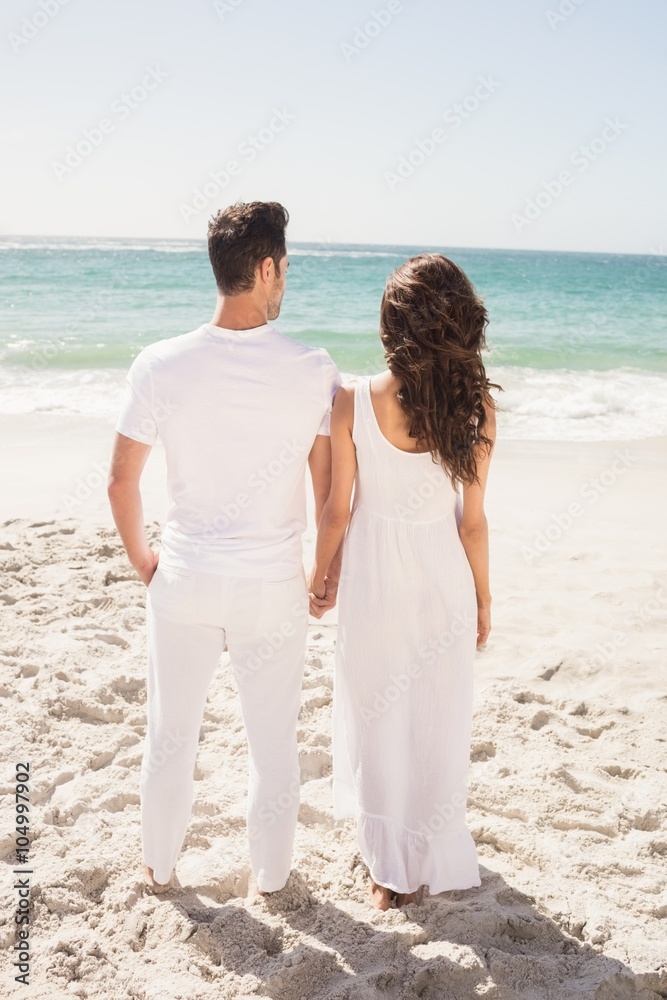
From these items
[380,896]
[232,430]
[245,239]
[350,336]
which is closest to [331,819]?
[380,896]

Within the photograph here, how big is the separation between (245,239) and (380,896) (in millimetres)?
2079

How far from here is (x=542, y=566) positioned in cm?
537

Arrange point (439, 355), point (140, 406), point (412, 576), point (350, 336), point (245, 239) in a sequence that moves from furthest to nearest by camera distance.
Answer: point (350, 336), point (412, 576), point (439, 355), point (140, 406), point (245, 239)

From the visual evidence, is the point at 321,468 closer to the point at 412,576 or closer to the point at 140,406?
the point at 412,576

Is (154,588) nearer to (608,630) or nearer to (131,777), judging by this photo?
(131,777)

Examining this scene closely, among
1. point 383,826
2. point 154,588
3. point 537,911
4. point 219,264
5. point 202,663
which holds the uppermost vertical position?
point 219,264

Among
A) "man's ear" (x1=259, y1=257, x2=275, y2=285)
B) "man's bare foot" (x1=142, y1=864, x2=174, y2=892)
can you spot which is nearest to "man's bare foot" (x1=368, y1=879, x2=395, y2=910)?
"man's bare foot" (x1=142, y1=864, x2=174, y2=892)

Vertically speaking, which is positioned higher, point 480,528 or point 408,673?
point 480,528

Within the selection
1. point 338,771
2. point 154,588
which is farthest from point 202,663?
point 338,771

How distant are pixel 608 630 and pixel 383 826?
2326 millimetres

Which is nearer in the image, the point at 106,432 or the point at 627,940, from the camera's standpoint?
the point at 627,940

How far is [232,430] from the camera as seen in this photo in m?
2.14

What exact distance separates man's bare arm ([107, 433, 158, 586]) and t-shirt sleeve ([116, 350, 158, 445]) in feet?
0.10

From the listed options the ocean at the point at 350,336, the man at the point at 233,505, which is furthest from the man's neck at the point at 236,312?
the ocean at the point at 350,336
